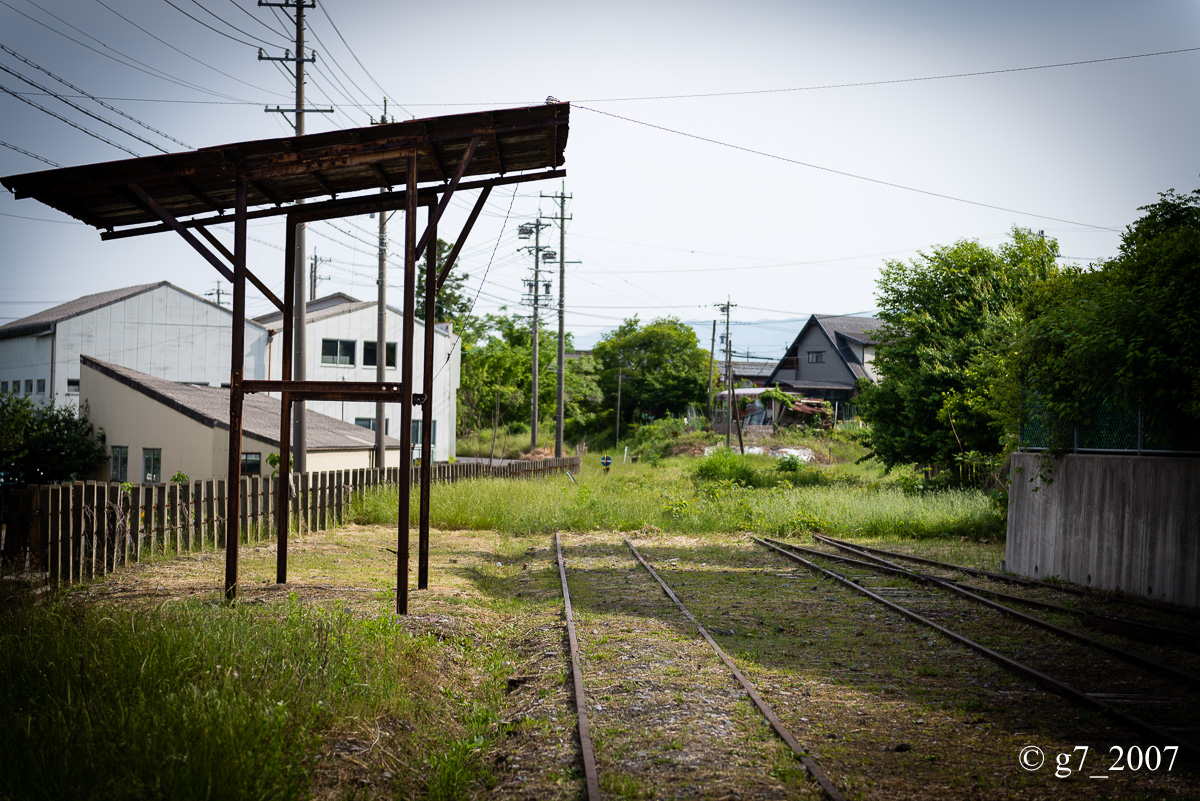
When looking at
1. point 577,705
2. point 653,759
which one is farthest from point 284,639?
point 653,759

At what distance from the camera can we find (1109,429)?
37.9 ft

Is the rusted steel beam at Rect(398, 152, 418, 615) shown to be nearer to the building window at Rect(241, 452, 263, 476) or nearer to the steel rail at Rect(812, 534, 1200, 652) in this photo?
the steel rail at Rect(812, 534, 1200, 652)

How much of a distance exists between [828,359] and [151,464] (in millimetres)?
48500

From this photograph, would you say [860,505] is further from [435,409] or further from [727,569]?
[435,409]

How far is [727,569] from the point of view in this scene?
1390 cm

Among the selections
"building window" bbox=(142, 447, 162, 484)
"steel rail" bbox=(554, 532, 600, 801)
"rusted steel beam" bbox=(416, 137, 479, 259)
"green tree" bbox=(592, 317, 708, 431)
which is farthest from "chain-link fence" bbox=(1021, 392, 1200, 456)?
"green tree" bbox=(592, 317, 708, 431)

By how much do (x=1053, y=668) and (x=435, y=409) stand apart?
38692 millimetres

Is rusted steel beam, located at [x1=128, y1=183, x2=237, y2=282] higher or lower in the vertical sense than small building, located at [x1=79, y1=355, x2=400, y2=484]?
higher

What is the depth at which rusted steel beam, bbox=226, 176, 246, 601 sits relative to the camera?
908 centimetres

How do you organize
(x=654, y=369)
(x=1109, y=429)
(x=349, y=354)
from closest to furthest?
(x=1109, y=429), (x=349, y=354), (x=654, y=369)

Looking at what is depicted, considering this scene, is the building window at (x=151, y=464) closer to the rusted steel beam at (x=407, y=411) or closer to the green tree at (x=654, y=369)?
the rusted steel beam at (x=407, y=411)

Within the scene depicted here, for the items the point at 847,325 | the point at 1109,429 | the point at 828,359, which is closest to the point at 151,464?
the point at 1109,429

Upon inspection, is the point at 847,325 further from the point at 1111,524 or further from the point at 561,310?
the point at 1111,524

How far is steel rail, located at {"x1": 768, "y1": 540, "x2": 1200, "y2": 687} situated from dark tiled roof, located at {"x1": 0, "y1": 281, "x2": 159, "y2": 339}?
3559 centimetres
